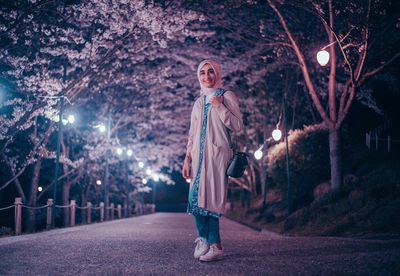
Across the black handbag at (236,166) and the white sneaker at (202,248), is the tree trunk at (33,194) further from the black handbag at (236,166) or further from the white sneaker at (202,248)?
the black handbag at (236,166)

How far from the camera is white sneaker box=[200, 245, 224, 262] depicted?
199 inches

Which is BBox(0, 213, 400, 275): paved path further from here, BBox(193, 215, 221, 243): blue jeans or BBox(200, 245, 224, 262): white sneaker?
BBox(193, 215, 221, 243): blue jeans

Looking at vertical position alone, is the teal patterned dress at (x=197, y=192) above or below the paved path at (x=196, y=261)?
above

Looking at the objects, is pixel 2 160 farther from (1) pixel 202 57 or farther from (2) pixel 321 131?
(2) pixel 321 131

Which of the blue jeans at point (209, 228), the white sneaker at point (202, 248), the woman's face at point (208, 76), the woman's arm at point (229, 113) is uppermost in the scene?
the woman's face at point (208, 76)

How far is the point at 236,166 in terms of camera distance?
16.8ft

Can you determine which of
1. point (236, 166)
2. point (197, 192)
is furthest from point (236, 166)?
point (197, 192)

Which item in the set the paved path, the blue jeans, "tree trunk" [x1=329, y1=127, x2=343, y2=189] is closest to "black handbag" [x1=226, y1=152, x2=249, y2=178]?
the blue jeans

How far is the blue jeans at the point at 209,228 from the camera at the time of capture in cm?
520

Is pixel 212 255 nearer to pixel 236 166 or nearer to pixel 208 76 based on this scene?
pixel 236 166

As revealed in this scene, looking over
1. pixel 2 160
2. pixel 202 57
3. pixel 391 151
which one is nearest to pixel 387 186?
pixel 391 151

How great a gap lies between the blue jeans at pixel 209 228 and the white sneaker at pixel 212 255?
110mm

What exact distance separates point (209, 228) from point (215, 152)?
1009 millimetres

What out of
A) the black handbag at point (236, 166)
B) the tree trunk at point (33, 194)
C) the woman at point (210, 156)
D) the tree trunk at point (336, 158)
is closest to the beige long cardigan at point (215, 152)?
the woman at point (210, 156)
